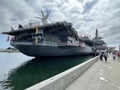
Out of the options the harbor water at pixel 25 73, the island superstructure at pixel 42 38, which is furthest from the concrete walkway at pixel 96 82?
the island superstructure at pixel 42 38

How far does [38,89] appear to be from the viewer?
150 inches

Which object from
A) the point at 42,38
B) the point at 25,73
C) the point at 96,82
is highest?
the point at 42,38

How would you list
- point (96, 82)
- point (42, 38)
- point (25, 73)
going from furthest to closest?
point (42, 38) → point (25, 73) → point (96, 82)

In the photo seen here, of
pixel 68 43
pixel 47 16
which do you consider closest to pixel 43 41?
pixel 68 43

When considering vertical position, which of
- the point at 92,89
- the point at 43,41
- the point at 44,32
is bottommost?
the point at 92,89

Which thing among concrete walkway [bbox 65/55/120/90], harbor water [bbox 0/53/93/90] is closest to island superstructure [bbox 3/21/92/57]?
harbor water [bbox 0/53/93/90]

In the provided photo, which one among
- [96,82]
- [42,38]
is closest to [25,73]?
[96,82]

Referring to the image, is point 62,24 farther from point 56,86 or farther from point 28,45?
point 56,86

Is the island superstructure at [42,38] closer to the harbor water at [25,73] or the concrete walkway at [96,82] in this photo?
the harbor water at [25,73]

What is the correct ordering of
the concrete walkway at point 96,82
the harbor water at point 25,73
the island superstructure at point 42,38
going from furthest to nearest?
the island superstructure at point 42,38 < the harbor water at point 25,73 < the concrete walkway at point 96,82

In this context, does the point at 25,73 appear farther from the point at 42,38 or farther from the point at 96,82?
the point at 42,38

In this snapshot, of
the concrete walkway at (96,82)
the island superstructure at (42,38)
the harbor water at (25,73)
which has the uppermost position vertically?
the island superstructure at (42,38)

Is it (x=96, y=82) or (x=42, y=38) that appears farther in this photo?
(x=42, y=38)

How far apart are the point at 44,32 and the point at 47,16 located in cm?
1767
